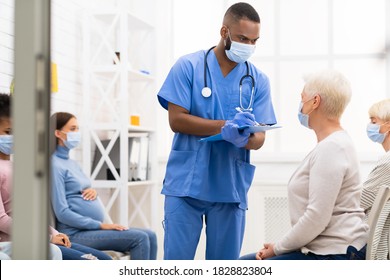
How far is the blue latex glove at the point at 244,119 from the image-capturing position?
2.15 m

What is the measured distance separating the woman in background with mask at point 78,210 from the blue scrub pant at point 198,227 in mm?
957

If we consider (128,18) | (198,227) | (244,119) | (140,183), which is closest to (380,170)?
(244,119)

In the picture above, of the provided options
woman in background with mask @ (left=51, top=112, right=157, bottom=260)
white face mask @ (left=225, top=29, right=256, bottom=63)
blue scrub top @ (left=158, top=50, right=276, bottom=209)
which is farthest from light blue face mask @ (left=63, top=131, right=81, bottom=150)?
→ white face mask @ (left=225, top=29, right=256, bottom=63)

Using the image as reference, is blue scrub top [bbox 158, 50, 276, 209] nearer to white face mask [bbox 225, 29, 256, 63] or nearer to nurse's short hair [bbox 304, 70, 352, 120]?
white face mask [bbox 225, 29, 256, 63]

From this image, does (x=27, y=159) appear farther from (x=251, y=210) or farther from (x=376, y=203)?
(x=251, y=210)

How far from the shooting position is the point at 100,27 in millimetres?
3850

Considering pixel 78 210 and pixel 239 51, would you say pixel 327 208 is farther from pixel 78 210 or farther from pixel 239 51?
pixel 78 210

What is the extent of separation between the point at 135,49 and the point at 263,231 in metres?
1.52

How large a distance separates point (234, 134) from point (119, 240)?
133 centimetres

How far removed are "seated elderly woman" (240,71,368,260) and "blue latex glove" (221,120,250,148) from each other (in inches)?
11.1

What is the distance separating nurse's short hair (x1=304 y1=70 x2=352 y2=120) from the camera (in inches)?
78.6
